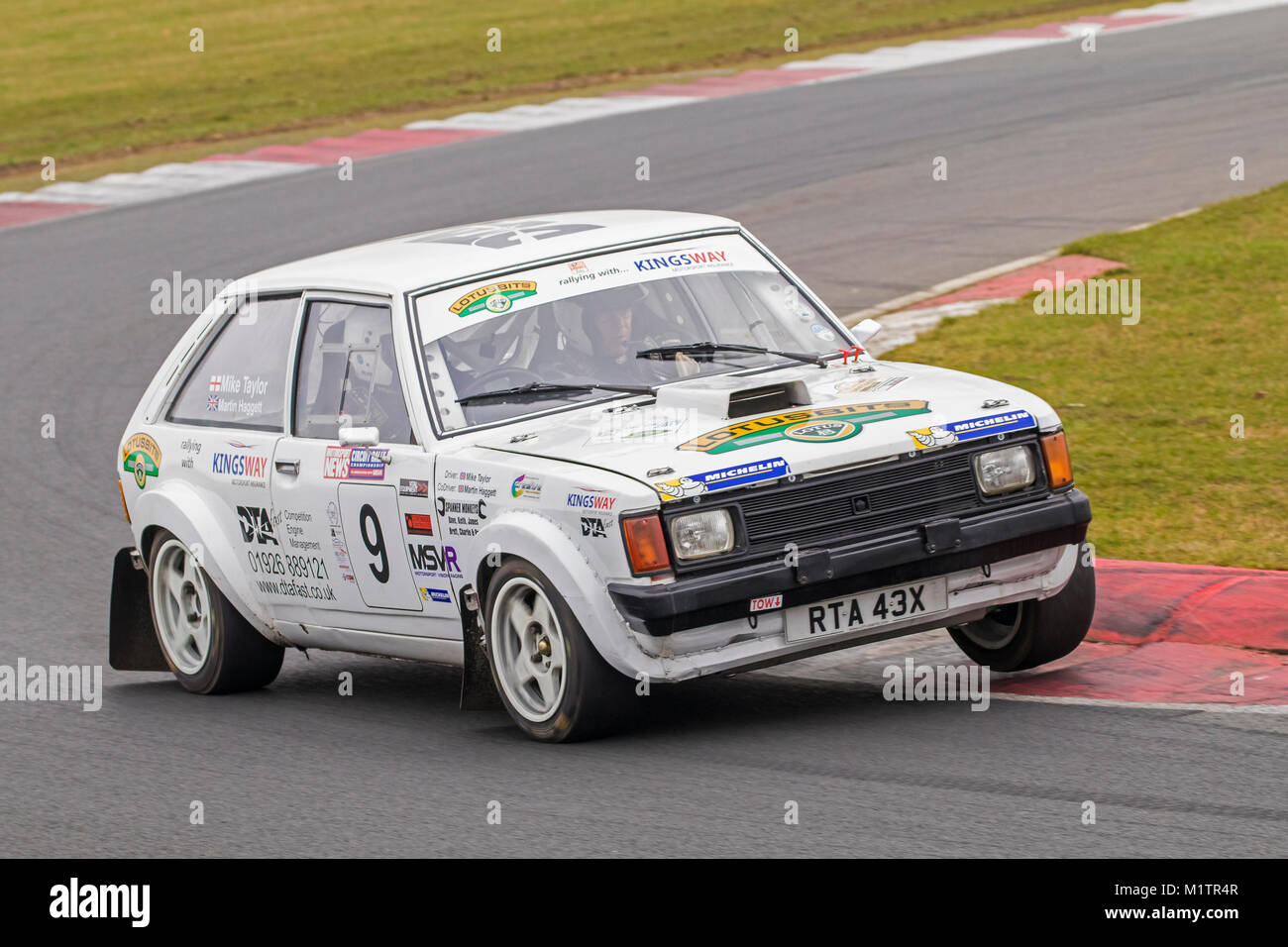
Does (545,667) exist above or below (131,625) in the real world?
above

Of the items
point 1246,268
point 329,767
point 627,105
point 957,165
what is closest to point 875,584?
point 329,767

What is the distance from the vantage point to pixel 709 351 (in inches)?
299

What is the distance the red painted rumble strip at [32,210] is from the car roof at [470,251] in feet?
50.7

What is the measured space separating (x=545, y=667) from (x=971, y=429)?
164 cm

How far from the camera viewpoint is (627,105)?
26922 mm

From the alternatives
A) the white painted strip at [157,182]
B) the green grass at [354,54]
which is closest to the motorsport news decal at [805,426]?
the white painted strip at [157,182]

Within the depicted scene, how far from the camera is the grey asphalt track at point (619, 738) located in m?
5.76

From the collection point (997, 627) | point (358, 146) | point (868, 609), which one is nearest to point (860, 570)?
point (868, 609)

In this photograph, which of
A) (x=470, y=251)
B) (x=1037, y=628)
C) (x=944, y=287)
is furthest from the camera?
(x=944, y=287)

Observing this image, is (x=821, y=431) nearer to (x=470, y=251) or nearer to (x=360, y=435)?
(x=360, y=435)

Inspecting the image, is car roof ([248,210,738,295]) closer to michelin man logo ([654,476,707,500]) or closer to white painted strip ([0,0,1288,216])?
michelin man logo ([654,476,707,500])

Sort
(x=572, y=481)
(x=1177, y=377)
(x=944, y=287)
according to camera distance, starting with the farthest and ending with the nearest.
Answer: (x=944, y=287) → (x=1177, y=377) → (x=572, y=481)

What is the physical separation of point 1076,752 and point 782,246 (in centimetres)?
1157

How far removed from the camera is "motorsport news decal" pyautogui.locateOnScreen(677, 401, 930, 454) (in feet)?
21.6
